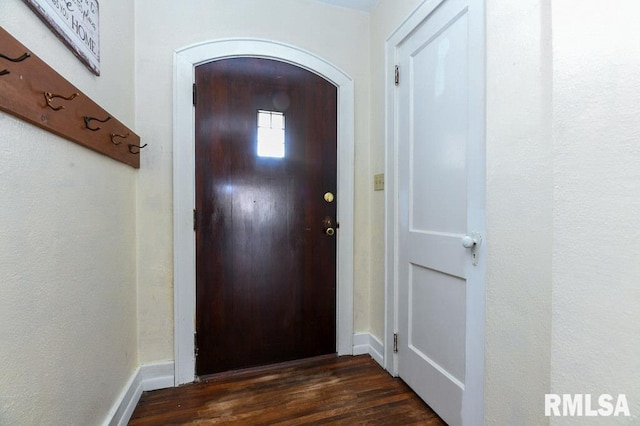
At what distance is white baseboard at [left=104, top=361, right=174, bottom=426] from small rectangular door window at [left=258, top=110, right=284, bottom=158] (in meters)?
1.39

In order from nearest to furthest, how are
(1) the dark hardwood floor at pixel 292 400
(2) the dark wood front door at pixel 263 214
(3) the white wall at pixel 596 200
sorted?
(3) the white wall at pixel 596 200, (1) the dark hardwood floor at pixel 292 400, (2) the dark wood front door at pixel 263 214

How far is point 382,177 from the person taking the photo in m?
1.90

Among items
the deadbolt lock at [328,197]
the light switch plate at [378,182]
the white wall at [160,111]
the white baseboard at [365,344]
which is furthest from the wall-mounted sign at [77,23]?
the white baseboard at [365,344]

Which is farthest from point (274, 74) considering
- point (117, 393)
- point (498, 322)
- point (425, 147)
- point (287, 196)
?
point (117, 393)

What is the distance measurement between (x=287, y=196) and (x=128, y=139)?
2.97ft

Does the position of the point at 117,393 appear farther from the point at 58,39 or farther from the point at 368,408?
the point at 58,39

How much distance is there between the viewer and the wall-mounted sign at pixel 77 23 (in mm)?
844

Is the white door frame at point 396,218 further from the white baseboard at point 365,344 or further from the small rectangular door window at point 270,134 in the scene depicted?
the small rectangular door window at point 270,134

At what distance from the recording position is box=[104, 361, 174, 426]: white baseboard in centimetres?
130

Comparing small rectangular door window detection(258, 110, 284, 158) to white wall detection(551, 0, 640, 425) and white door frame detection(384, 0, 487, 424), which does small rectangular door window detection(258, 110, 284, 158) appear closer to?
white door frame detection(384, 0, 487, 424)

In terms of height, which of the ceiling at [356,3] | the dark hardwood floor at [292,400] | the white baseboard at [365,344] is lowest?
the dark hardwood floor at [292,400]

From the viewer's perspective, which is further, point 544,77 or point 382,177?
point 382,177

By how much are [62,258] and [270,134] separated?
1246 millimetres

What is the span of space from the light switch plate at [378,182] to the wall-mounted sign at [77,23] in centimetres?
155
